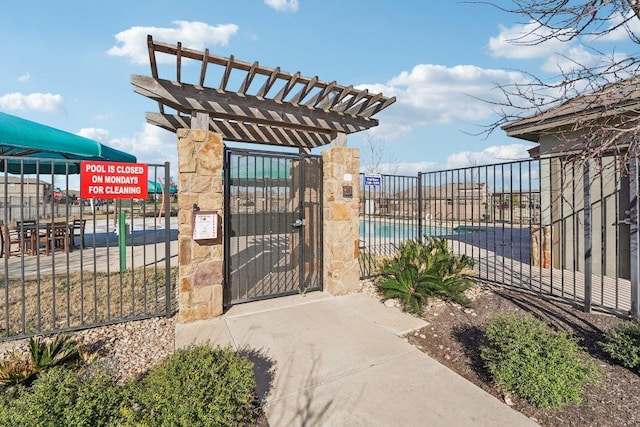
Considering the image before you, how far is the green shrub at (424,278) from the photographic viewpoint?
14.5ft

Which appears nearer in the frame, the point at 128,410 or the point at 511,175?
the point at 128,410

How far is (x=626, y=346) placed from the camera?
275 cm

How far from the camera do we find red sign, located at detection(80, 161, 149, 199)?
361cm

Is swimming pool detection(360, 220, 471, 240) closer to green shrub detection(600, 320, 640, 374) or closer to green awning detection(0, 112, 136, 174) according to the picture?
green shrub detection(600, 320, 640, 374)

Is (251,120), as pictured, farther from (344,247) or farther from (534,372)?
(534,372)

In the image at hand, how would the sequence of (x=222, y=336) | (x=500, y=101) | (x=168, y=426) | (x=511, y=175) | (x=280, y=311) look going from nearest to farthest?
1. (x=168, y=426)
2. (x=500, y=101)
3. (x=222, y=336)
4. (x=280, y=311)
5. (x=511, y=175)

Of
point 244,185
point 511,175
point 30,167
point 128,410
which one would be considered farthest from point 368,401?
point 30,167

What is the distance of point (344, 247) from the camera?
16.5 feet

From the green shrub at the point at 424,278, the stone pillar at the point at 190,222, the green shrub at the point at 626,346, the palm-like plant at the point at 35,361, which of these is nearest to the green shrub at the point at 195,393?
the palm-like plant at the point at 35,361

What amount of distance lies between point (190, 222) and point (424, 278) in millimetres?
3537

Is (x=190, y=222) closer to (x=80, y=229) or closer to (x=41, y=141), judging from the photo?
(x=80, y=229)

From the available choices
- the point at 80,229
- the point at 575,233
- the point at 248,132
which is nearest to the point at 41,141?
the point at 80,229

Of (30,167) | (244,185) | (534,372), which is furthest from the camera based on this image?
(30,167)

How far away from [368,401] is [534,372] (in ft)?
4.42
